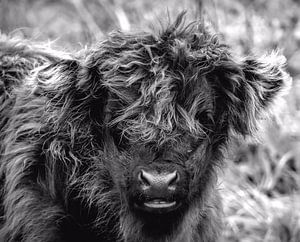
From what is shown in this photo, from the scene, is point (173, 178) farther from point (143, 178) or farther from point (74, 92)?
point (74, 92)

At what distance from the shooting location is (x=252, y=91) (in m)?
5.37

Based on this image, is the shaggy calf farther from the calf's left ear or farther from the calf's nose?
the calf's nose

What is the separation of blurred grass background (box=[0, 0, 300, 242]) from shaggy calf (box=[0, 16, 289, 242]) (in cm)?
42

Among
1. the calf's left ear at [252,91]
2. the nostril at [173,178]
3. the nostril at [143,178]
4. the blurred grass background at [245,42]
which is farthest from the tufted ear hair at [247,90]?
the nostril at [143,178]

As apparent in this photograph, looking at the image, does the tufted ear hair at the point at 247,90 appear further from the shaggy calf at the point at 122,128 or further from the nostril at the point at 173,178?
the nostril at the point at 173,178

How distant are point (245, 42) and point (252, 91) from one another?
3746 millimetres

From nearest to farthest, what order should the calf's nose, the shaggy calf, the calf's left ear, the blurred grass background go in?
the calf's nose → the shaggy calf → the calf's left ear → the blurred grass background

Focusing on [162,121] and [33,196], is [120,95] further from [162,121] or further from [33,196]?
[33,196]

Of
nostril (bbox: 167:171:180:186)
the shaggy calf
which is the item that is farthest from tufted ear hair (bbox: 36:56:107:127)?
nostril (bbox: 167:171:180:186)

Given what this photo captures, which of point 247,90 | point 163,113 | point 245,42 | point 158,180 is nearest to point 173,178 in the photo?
point 158,180

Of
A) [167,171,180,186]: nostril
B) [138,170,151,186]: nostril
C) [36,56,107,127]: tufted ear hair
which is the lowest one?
[167,171,180,186]: nostril

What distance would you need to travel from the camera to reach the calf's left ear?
536cm

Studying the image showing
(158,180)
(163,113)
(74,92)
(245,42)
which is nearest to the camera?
(158,180)

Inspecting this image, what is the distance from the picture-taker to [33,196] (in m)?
5.29
